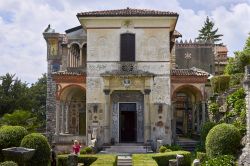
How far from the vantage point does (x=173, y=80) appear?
103ft

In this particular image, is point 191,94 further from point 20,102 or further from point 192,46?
point 20,102

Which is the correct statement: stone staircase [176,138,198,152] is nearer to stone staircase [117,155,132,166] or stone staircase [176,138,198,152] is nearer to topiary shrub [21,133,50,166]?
stone staircase [117,155,132,166]

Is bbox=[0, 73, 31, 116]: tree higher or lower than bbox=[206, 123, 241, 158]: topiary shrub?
higher

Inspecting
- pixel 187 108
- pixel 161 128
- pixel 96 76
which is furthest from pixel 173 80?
pixel 187 108

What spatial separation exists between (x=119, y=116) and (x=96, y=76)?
3.41 m

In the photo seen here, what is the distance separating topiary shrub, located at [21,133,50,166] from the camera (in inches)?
751

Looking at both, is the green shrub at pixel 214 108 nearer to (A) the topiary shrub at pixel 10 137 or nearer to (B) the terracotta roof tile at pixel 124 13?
(B) the terracotta roof tile at pixel 124 13

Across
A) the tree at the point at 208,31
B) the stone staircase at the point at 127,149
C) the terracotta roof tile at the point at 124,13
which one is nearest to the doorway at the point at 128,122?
the stone staircase at the point at 127,149

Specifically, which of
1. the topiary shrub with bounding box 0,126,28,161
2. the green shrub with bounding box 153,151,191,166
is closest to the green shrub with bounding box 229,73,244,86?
the green shrub with bounding box 153,151,191,166

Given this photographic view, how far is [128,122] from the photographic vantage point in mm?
32312

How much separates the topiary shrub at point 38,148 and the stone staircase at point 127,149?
8.95 m

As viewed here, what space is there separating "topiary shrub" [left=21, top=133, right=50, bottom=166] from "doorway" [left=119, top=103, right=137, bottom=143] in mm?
12355

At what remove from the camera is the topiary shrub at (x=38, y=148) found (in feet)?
62.6

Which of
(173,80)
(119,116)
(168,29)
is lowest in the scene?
(119,116)
